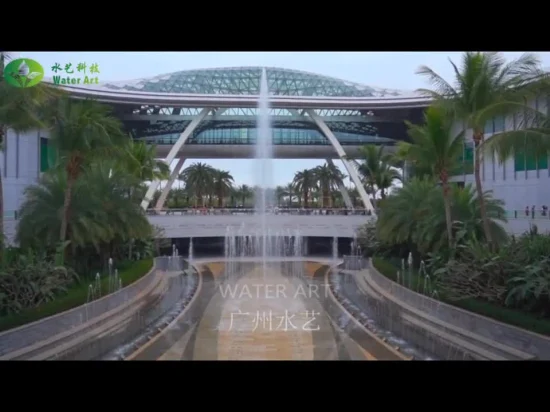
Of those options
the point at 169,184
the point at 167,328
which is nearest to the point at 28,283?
the point at 167,328

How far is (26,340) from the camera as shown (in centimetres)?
804

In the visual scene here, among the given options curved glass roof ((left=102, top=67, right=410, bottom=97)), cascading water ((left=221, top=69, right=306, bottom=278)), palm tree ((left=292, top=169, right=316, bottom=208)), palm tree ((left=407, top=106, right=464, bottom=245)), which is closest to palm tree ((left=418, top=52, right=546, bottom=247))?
palm tree ((left=407, top=106, right=464, bottom=245))

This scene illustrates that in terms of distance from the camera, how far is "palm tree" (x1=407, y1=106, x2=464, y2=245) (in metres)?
12.2

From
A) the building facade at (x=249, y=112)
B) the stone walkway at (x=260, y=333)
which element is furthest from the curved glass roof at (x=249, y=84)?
the stone walkway at (x=260, y=333)

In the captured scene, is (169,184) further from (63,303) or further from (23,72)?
(63,303)

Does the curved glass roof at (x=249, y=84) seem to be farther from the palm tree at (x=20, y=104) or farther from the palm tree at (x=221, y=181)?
the palm tree at (x=20, y=104)

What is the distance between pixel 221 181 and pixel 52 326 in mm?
25417

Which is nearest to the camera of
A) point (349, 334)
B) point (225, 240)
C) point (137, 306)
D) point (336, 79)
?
point (349, 334)

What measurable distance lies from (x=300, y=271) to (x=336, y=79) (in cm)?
2203

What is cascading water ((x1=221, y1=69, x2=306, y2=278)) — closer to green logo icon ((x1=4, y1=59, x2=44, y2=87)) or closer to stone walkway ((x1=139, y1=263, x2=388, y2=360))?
stone walkway ((x1=139, y1=263, x2=388, y2=360))

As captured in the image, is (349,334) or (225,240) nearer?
(349,334)

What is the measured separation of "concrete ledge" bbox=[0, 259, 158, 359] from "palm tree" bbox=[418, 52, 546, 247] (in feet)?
25.5
